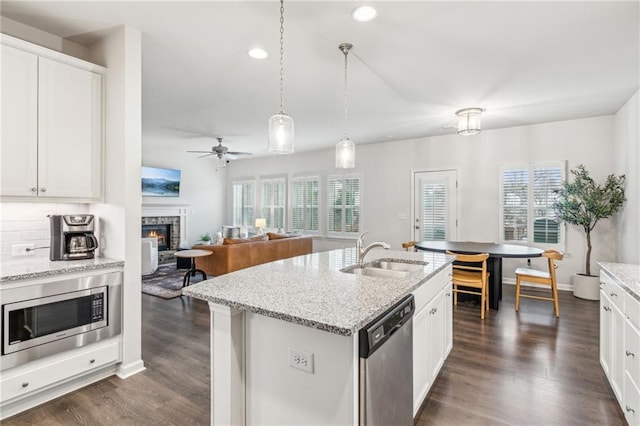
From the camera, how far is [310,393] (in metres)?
1.45

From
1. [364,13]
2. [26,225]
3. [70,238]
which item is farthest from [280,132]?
[26,225]

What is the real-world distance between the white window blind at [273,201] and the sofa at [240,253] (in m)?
2.25

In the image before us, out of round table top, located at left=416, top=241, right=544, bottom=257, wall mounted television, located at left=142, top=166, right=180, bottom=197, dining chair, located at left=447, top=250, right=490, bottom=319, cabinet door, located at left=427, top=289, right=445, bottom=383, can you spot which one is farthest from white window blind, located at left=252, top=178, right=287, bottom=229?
cabinet door, located at left=427, top=289, right=445, bottom=383

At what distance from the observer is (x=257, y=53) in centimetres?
297

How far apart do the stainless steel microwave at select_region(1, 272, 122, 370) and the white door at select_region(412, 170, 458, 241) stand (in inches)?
212

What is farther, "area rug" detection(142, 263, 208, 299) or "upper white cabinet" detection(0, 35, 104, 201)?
"area rug" detection(142, 263, 208, 299)

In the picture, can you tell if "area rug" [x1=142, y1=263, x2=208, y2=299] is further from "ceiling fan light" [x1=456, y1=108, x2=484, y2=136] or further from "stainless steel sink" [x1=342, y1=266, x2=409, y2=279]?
"ceiling fan light" [x1=456, y1=108, x2=484, y2=136]

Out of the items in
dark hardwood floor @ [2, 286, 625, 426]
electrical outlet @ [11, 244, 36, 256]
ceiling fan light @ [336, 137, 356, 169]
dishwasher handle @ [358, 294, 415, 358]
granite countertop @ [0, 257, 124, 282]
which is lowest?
dark hardwood floor @ [2, 286, 625, 426]

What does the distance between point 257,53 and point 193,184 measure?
644 centimetres

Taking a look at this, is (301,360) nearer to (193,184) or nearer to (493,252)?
(493,252)

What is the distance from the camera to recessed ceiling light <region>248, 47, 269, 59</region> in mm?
2910

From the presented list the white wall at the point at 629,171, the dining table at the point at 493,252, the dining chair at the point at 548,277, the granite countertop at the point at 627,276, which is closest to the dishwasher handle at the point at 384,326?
the granite countertop at the point at 627,276

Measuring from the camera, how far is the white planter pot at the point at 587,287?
4588 millimetres

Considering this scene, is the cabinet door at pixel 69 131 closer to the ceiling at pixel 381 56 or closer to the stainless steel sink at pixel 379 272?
the ceiling at pixel 381 56
